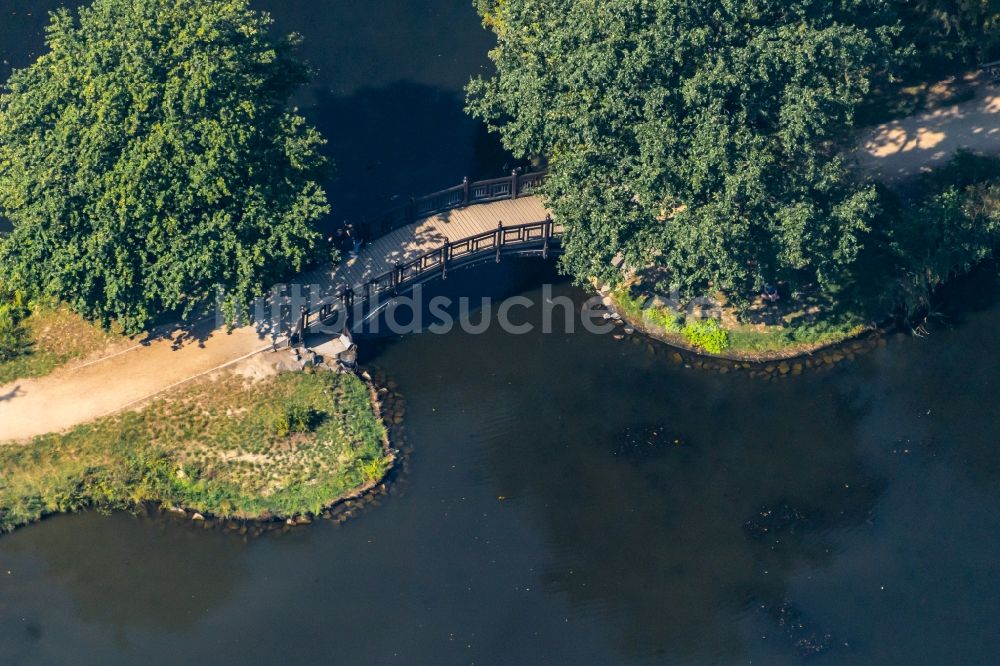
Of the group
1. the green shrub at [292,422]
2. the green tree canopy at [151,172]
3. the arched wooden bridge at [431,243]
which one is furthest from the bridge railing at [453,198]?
the green shrub at [292,422]

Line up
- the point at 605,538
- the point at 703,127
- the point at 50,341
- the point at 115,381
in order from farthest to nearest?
the point at 50,341 < the point at 115,381 < the point at 605,538 < the point at 703,127

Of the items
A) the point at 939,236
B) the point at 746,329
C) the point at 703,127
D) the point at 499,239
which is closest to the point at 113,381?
the point at 499,239

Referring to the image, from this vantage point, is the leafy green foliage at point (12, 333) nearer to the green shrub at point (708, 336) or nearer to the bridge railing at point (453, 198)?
the bridge railing at point (453, 198)

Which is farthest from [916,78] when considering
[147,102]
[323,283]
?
[147,102]

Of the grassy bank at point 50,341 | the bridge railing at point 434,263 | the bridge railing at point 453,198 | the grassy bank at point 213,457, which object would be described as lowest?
the grassy bank at point 213,457

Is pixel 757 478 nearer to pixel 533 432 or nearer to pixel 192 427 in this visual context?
pixel 533 432

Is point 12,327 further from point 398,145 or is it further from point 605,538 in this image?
point 605,538

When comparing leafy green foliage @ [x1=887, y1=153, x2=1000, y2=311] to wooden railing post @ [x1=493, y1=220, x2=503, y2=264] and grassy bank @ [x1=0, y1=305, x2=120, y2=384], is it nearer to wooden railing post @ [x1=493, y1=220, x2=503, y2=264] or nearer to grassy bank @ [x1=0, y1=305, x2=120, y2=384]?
wooden railing post @ [x1=493, y1=220, x2=503, y2=264]
